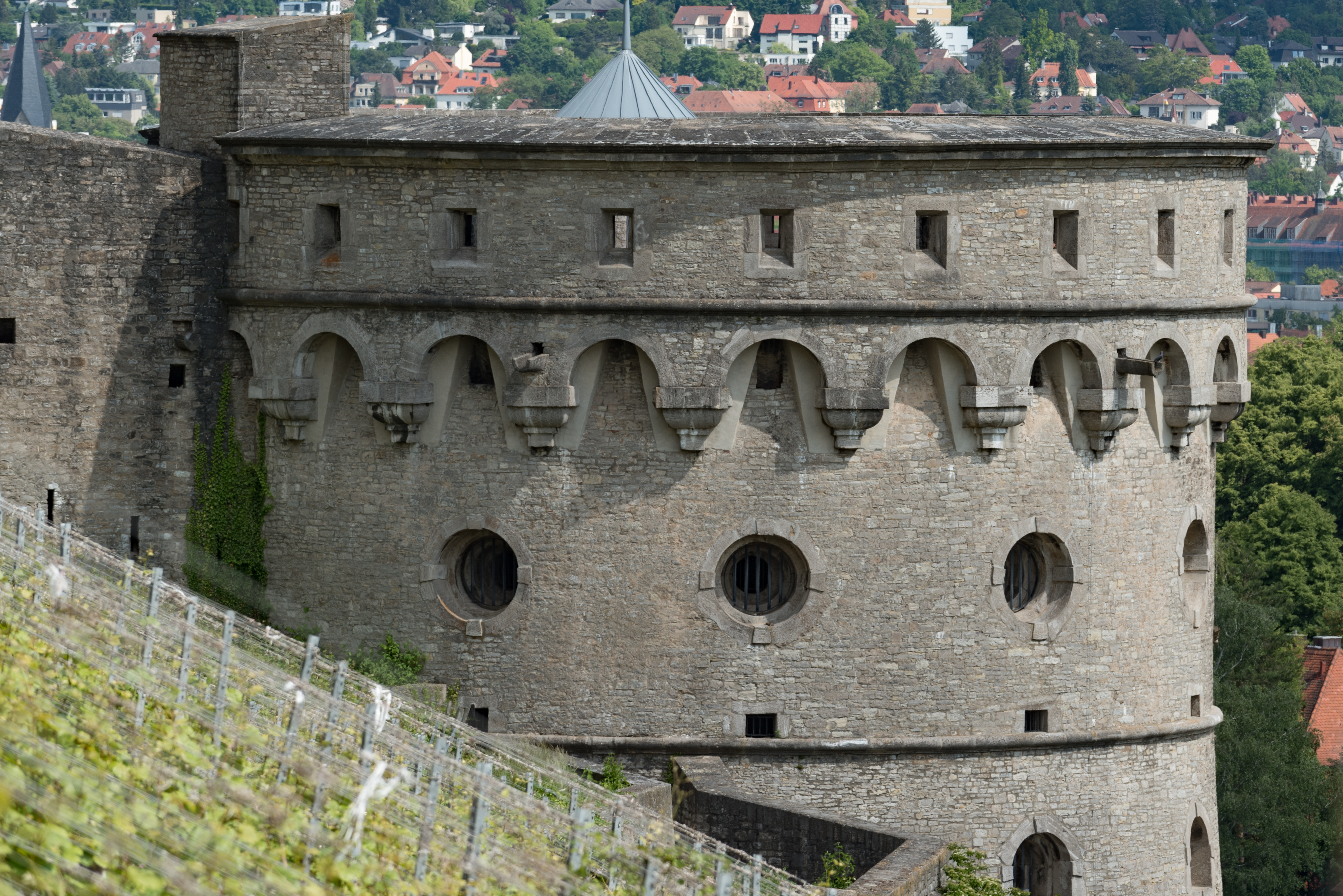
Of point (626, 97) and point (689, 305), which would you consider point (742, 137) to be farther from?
point (626, 97)

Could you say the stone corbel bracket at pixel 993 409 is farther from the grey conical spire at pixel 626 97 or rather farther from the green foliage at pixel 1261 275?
the green foliage at pixel 1261 275

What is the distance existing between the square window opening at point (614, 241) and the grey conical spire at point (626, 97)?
895cm

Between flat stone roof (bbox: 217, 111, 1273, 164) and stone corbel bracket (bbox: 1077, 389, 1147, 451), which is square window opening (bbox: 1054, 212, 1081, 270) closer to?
flat stone roof (bbox: 217, 111, 1273, 164)

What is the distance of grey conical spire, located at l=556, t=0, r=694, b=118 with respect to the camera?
1436 inches

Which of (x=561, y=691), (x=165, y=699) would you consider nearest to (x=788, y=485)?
(x=561, y=691)

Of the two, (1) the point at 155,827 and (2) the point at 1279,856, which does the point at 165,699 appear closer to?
(1) the point at 155,827

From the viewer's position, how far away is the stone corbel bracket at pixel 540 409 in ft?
85.9

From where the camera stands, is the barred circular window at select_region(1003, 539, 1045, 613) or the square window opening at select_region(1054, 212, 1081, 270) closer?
the square window opening at select_region(1054, 212, 1081, 270)

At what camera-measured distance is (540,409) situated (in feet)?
86.1

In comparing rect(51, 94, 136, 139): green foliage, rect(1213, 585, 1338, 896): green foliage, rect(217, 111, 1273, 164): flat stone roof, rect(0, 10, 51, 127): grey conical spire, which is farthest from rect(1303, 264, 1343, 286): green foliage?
rect(217, 111, 1273, 164): flat stone roof

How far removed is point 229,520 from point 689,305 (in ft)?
21.2

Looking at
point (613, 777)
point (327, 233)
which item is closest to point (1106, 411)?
point (613, 777)

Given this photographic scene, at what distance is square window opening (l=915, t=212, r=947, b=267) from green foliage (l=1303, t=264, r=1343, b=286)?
15325cm

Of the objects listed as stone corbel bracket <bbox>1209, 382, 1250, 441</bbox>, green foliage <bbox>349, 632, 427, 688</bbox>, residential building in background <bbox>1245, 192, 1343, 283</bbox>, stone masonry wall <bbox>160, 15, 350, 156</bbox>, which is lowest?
green foliage <bbox>349, 632, 427, 688</bbox>
